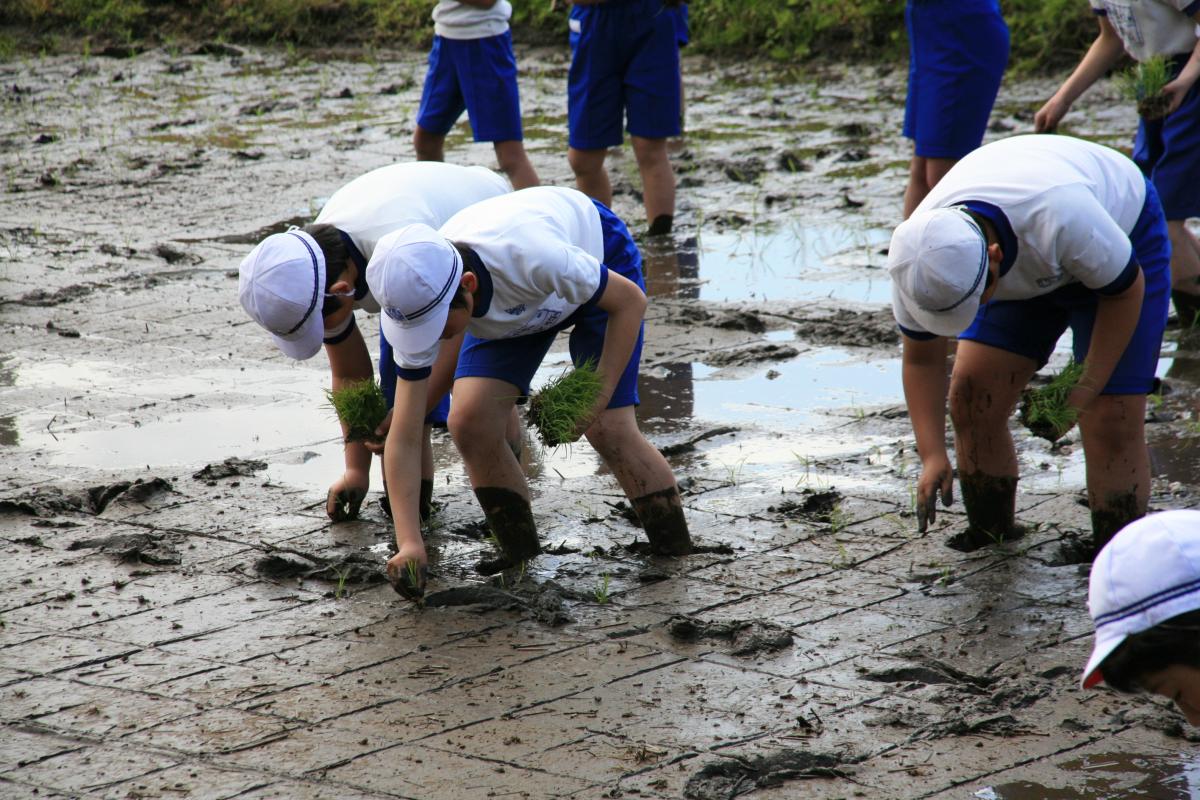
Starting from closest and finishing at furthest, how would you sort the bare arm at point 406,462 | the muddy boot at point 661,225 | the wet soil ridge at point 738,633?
the wet soil ridge at point 738,633 < the bare arm at point 406,462 < the muddy boot at point 661,225

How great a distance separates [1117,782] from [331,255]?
8.69ft

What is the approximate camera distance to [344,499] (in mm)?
4977

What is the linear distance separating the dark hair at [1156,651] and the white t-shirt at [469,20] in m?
6.22

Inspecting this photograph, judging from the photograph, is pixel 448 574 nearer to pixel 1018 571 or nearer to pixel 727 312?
pixel 1018 571

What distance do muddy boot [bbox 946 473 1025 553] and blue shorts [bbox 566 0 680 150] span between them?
4.10 m

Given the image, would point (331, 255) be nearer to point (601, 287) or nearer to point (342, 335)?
point (342, 335)

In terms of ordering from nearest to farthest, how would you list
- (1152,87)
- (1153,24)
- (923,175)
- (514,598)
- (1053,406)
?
(1053,406) < (514,598) < (1152,87) < (1153,24) < (923,175)

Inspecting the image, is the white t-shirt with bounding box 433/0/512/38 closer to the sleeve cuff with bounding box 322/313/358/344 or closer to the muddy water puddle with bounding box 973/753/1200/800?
the sleeve cuff with bounding box 322/313/358/344

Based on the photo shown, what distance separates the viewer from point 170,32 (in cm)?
1881

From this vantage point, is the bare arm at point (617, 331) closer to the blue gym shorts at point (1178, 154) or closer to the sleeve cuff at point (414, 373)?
the sleeve cuff at point (414, 373)

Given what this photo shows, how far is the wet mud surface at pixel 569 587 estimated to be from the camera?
3.38m

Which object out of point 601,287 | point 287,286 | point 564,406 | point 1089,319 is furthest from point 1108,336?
point 287,286

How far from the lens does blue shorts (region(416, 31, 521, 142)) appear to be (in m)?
8.05

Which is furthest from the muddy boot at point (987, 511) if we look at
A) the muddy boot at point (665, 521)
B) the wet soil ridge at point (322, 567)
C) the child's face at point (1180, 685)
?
the child's face at point (1180, 685)
